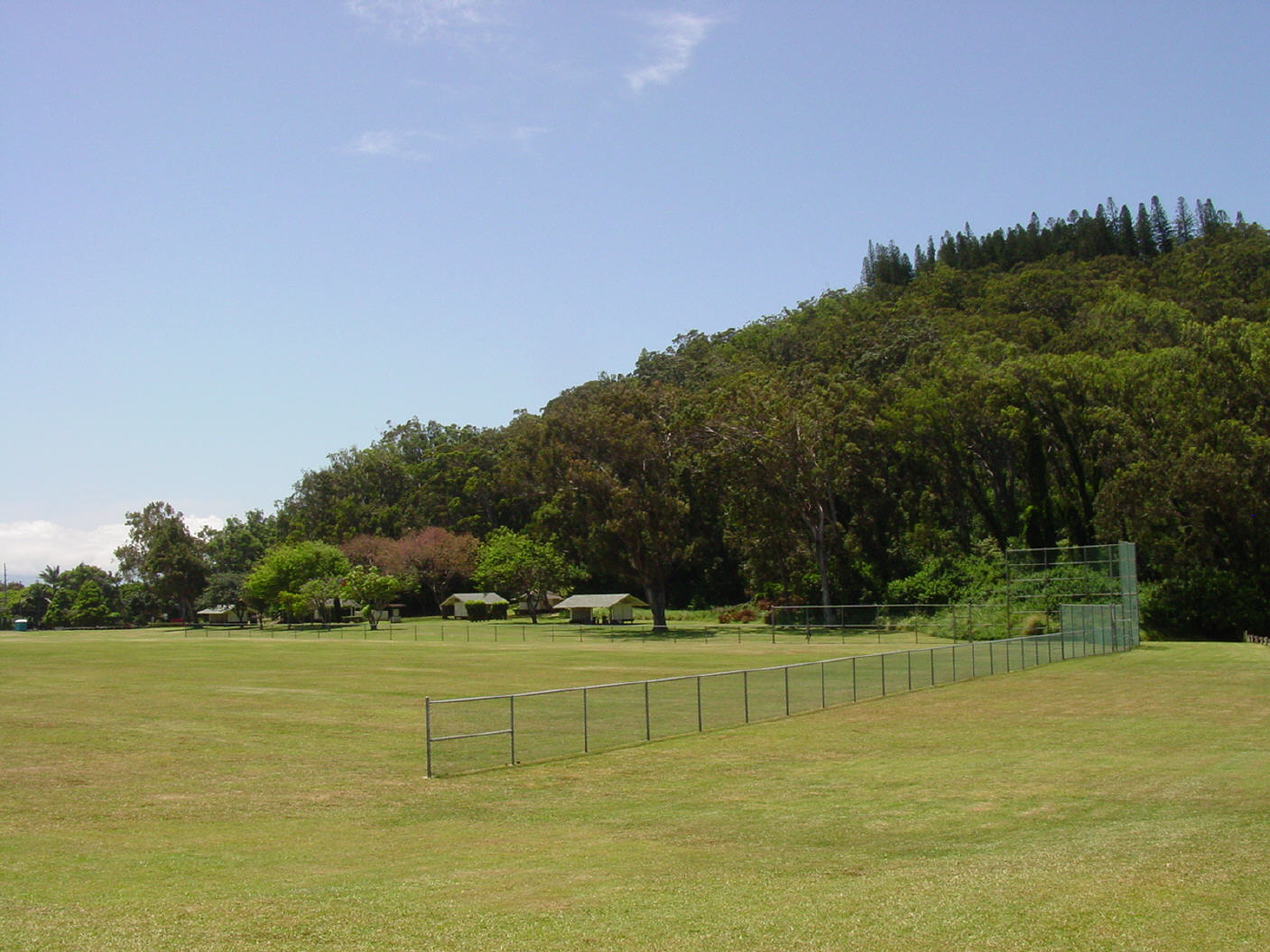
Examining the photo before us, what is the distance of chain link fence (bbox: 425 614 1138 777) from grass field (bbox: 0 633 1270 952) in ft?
3.10

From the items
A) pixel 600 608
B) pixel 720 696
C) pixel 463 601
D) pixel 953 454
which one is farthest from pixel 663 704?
pixel 463 601

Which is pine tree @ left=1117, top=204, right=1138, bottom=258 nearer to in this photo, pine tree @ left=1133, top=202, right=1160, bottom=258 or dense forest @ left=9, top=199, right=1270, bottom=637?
pine tree @ left=1133, top=202, right=1160, bottom=258

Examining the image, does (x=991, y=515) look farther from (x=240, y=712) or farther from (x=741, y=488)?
(x=240, y=712)

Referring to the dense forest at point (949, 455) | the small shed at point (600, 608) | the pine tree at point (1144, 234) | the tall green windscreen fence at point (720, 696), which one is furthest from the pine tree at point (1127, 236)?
the tall green windscreen fence at point (720, 696)

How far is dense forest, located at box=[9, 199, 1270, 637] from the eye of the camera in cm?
7419

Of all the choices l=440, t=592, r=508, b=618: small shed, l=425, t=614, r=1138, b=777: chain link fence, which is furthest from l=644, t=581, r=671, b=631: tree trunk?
l=425, t=614, r=1138, b=777: chain link fence

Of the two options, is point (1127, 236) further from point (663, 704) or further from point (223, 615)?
point (663, 704)

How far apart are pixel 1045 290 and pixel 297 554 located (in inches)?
3539

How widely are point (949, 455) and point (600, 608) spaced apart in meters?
39.6

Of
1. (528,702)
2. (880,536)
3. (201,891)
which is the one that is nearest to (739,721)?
(528,702)

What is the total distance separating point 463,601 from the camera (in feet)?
424

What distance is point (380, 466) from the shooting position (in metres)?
170

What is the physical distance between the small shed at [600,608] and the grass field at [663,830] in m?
77.8

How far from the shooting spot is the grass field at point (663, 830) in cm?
1152
